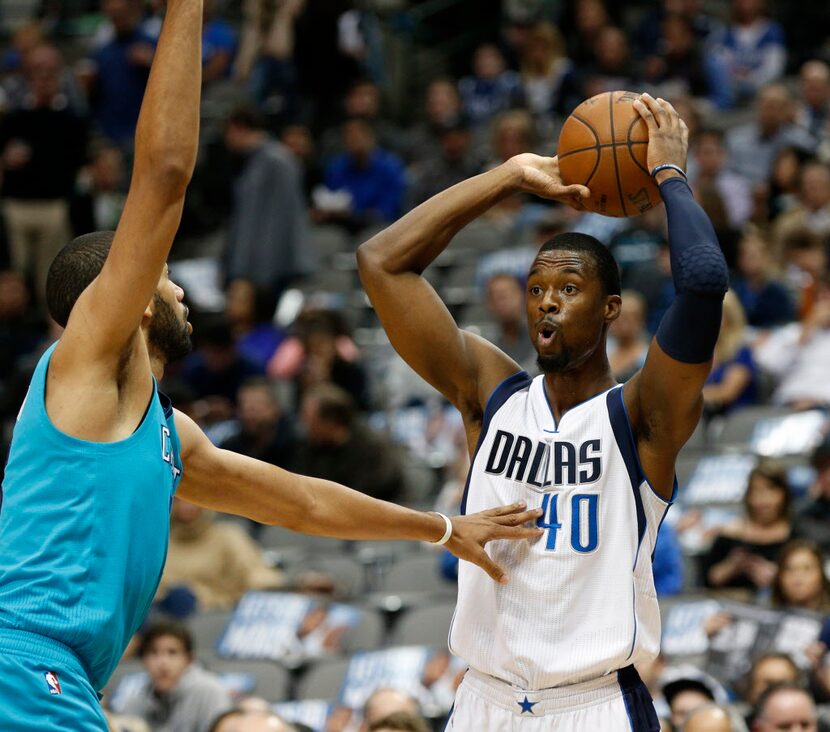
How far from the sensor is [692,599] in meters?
8.56

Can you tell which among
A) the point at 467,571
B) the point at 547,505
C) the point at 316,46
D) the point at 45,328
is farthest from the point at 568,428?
the point at 316,46

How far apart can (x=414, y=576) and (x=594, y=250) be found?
549 centimetres

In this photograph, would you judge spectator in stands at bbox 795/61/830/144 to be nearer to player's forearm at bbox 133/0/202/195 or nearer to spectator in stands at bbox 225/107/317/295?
spectator in stands at bbox 225/107/317/295

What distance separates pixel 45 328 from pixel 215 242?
7.84 feet

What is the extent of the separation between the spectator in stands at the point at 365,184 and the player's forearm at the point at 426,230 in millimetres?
9525

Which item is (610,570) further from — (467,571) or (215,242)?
(215,242)

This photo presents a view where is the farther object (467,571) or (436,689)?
(436,689)

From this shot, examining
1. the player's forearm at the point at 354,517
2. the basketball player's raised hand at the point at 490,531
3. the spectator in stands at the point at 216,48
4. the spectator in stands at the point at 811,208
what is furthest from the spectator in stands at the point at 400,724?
the spectator in stands at the point at 216,48

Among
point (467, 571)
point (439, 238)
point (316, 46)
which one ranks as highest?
point (439, 238)

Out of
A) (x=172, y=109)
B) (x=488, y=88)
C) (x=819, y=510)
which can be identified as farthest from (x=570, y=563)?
(x=488, y=88)

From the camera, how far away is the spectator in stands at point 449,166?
13.9 metres

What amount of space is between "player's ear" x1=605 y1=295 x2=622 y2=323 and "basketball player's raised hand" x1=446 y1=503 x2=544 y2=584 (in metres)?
0.63

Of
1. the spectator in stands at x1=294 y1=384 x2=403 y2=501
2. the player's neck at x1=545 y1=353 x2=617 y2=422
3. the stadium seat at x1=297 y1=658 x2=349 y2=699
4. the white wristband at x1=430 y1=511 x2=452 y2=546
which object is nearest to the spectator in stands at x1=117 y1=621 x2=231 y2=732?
the stadium seat at x1=297 y1=658 x2=349 y2=699

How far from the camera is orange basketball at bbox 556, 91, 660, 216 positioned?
455cm
